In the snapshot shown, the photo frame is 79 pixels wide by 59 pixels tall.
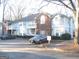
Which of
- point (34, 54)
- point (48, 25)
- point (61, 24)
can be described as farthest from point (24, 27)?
point (34, 54)

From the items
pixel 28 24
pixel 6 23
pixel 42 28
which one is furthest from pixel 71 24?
pixel 6 23

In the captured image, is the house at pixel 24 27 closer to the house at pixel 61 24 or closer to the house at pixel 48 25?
the house at pixel 48 25

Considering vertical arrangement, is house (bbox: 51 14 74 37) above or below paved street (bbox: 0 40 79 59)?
above

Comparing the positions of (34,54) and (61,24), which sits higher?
(61,24)

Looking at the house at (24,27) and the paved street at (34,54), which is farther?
the house at (24,27)

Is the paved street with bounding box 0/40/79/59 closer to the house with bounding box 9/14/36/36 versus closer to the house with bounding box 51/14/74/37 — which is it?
the house with bounding box 51/14/74/37

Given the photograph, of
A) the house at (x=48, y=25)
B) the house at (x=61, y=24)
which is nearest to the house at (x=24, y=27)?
the house at (x=48, y=25)

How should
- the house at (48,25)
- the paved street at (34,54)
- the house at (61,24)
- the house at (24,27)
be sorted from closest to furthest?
the paved street at (34,54), the house at (48,25), the house at (61,24), the house at (24,27)

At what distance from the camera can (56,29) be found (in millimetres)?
78438

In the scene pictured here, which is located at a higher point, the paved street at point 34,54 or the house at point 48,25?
the house at point 48,25

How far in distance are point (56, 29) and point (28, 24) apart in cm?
1140

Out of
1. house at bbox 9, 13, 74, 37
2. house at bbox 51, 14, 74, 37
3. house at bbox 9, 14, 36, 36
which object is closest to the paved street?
house at bbox 9, 13, 74, 37

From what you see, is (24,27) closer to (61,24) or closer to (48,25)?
(48,25)

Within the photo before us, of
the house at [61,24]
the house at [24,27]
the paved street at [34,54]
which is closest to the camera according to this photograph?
the paved street at [34,54]
